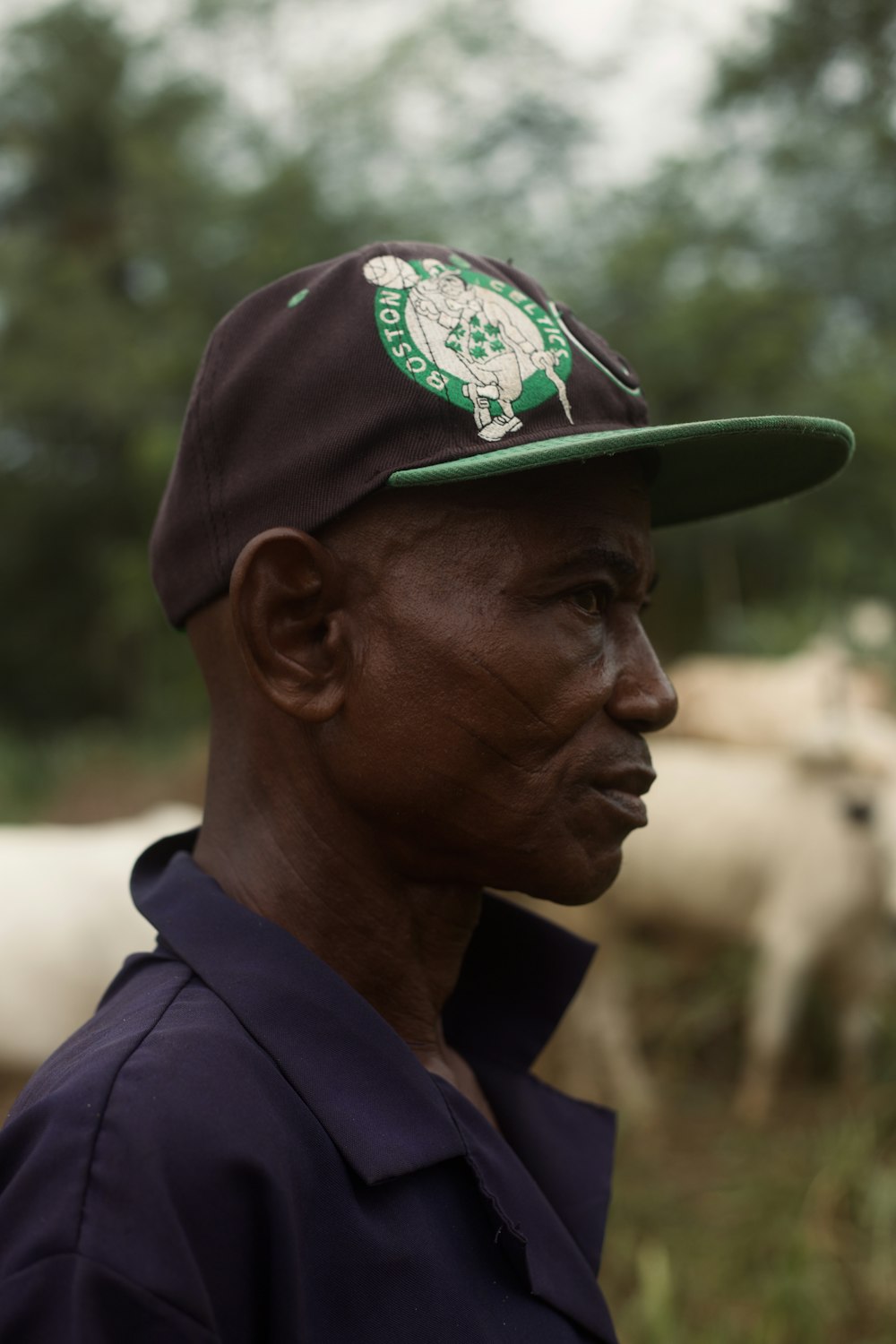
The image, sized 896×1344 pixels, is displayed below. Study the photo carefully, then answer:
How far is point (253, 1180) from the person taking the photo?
102cm

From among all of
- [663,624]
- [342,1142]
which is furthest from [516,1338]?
[663,624]

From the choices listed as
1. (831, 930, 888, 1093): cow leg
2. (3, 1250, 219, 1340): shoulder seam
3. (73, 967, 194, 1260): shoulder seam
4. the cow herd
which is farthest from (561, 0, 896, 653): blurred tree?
(3, 1250, 219, 1340): shoulder seam

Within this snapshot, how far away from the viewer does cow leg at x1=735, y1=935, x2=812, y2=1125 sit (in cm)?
534

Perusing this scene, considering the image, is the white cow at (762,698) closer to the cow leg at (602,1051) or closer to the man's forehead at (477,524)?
the cow leg at (602,1051)

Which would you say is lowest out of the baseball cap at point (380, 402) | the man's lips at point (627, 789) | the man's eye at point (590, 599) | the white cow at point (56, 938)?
the white cow at point (56, 938)

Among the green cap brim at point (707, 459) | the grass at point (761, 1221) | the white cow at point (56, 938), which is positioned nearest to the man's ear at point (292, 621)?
the green cap brim at point (707, 459)

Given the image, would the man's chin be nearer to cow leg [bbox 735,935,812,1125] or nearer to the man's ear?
the man's ear

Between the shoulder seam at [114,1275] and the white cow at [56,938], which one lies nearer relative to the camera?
the shoulder seam at [114,1275]

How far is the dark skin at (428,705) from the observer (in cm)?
122

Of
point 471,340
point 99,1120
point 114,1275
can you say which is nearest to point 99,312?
point 471,340

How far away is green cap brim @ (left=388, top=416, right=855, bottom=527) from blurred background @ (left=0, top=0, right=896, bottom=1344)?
268 centimetres

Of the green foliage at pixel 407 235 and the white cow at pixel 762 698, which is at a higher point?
the green foliage at pixel 407 235

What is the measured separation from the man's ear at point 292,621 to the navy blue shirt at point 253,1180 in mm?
213

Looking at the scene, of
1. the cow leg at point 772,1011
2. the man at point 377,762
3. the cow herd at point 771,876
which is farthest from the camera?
the cow leg at point 772,1011
